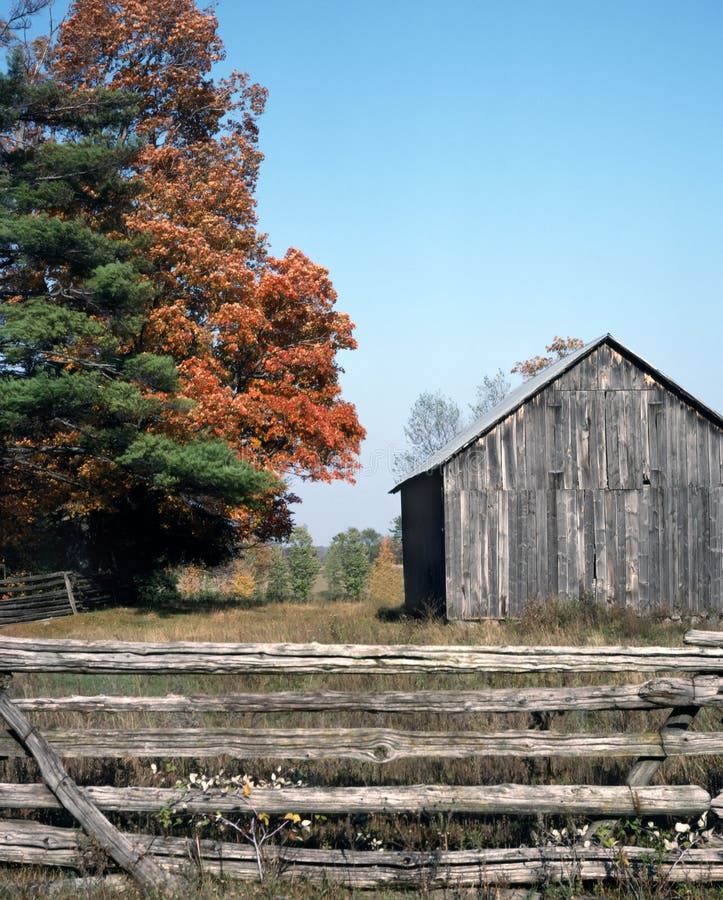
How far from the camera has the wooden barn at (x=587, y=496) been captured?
67.1ft

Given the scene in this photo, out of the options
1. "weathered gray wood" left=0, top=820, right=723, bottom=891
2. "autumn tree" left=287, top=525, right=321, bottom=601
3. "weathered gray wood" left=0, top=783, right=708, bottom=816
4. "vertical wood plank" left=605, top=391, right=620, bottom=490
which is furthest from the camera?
"autumn tree" left=287, top=525, right=321, bottom=601

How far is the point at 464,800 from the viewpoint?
5805 mm

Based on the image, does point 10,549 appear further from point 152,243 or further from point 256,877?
point 256,877

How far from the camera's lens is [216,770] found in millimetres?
7449

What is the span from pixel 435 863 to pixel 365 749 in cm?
79

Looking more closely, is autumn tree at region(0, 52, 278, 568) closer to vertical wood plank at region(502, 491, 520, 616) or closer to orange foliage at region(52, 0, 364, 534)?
orange foliage at region(52, 0, 364, 534)

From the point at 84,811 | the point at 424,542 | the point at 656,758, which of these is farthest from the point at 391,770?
the point at 424,542

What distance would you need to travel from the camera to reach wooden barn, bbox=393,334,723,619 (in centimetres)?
2044

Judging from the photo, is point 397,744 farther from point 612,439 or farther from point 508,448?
point 612,439

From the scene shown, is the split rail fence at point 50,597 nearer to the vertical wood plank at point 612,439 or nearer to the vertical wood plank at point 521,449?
the vertical wood plank at point 521,449

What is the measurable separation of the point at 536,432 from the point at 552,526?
2.10m

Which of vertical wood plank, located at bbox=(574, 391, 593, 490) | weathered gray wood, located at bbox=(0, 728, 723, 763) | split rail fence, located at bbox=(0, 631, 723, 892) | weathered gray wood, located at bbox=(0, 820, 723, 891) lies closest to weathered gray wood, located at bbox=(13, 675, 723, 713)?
split rail fence, located at bbox=(0, 631, 723, 892)

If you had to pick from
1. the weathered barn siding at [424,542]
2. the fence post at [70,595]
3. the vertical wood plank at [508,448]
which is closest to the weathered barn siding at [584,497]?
the vertical wood plank at [508,448]

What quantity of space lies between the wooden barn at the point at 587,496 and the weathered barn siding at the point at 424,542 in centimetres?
111
